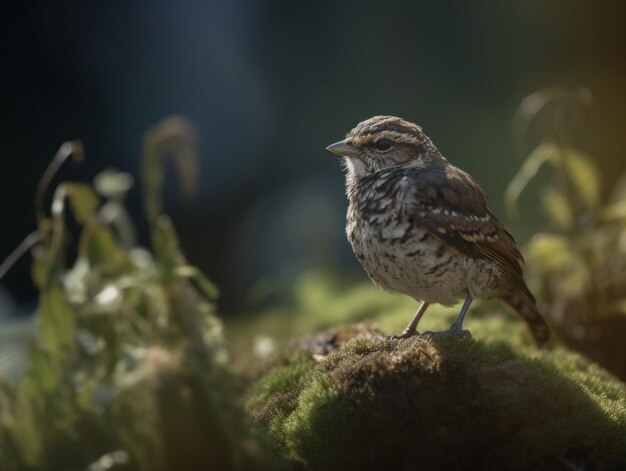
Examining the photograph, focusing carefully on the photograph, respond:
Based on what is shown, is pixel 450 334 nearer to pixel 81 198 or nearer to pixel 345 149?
pixel 345 149

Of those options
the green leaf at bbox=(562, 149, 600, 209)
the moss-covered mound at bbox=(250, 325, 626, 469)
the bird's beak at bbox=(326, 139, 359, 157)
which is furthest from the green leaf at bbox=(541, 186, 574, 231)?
the moss-covered mound at bbox=(250, 325, 626, 469)

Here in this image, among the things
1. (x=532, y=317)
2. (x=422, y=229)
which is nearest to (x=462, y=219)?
(x=422, y=229)

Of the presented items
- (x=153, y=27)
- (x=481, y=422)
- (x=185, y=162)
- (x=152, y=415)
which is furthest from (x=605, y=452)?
(x=153, y=27)

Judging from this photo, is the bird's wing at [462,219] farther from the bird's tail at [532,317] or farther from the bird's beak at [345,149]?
the bird's beak at [345,149]

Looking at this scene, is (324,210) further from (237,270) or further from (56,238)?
(56,238)

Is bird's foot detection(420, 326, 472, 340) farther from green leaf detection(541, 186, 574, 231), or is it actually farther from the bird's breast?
green leaf detection(541, 186, 574, 231)

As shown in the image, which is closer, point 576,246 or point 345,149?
point 345,149

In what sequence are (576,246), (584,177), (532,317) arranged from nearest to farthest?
(532,317), (576,246), (584,177)
